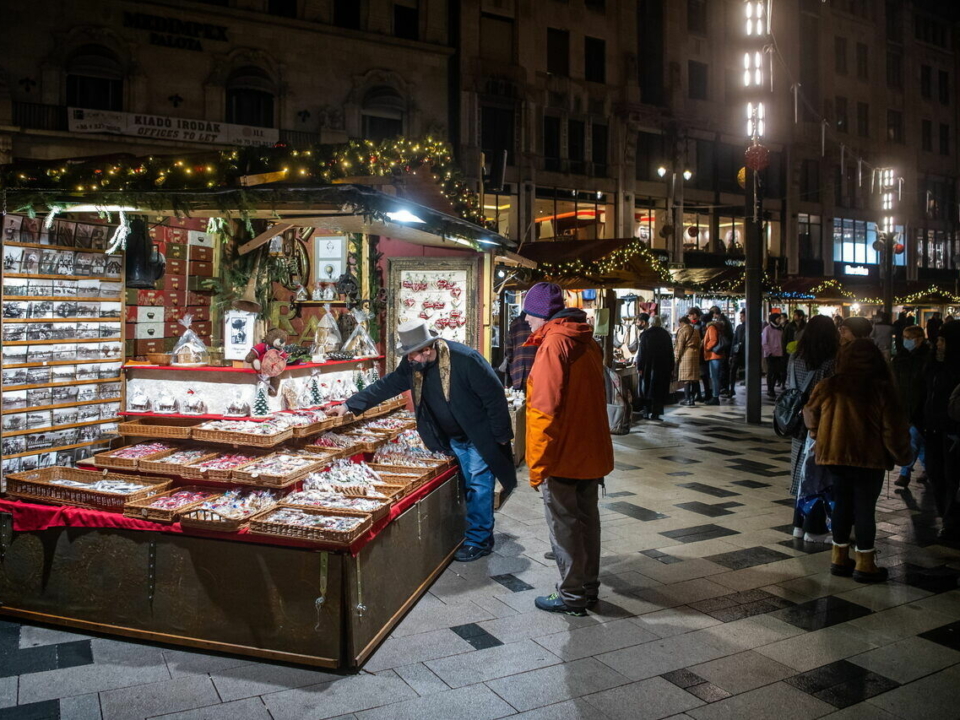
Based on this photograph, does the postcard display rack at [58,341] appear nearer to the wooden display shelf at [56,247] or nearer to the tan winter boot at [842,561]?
the wooden display shelf at [56,247]

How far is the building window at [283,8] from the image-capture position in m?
21.4

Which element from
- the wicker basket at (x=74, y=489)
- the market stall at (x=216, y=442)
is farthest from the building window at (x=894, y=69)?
the wicker basket at (x=74, y=489)

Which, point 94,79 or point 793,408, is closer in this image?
point 793,408

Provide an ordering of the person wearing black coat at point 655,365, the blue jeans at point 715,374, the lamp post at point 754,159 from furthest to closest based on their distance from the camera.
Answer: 1. the blue jeans at point 715,374
2. the person wearing black coat at point 655,365
3. the lamp post at point 754,159

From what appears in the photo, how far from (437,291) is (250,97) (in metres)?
15.6

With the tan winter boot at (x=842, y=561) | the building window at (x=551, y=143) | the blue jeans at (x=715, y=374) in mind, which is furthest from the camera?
the building window at (x=551, y=143)

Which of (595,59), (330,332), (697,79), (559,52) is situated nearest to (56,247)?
(330,332)

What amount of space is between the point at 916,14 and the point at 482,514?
4652 centimetres

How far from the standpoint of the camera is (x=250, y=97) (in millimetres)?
20828

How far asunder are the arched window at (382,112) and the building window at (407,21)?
7.10 ft

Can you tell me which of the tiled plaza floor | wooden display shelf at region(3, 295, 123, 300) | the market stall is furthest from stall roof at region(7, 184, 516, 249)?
the tiled plaza floor

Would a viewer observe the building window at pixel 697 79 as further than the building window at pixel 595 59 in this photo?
Yes

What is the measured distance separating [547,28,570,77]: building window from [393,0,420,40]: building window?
6.08m

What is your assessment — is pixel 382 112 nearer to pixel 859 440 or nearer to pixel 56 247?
pixel 56 247
